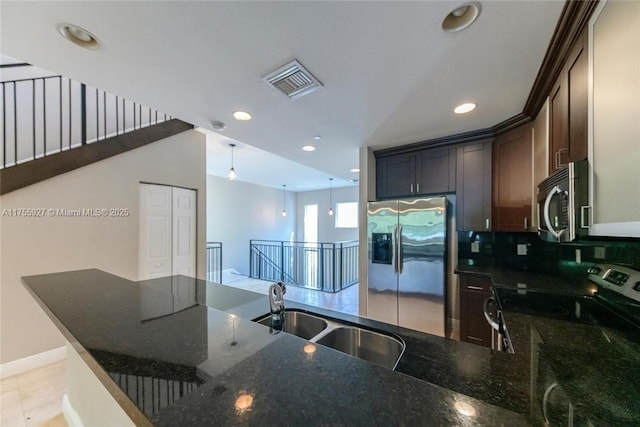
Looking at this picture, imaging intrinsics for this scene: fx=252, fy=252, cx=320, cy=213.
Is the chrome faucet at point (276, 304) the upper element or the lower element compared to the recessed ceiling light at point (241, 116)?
lower

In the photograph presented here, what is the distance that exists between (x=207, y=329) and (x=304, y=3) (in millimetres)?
1357

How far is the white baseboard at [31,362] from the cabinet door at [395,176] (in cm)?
398

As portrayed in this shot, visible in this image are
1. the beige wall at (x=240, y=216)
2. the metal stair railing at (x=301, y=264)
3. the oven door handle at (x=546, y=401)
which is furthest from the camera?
the beige wall at (x=240, y=216)

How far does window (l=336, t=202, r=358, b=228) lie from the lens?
8289 mm

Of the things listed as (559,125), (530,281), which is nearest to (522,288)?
(530,281)

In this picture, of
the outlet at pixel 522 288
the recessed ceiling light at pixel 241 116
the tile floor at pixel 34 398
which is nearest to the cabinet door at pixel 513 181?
the outlet at pixel 522 288

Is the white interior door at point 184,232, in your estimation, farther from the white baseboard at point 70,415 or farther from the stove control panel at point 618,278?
the stove control panel at point 618,278

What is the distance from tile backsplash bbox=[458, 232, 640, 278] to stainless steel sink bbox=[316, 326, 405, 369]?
4.56 ft

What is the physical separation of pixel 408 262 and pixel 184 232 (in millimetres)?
3218

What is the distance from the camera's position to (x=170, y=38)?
51.0 inches

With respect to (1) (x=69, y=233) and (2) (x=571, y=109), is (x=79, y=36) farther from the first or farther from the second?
(2) (x=571, y=109)

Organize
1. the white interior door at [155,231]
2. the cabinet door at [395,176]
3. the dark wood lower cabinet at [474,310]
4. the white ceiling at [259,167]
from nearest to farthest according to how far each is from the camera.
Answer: the dark wood lower cabinet at [474,310] → the cabinet door at [395,176] → the white interior door at [155,231] → the white ceiling at [259,167]

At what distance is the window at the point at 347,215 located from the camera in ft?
27.2

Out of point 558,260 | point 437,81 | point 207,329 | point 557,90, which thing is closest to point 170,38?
point 207,329
